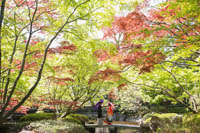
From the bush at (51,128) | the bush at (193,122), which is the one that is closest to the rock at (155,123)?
the bush at (193,122)

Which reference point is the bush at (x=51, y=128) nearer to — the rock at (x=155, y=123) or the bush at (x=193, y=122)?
the rock at (x=155, y=123)

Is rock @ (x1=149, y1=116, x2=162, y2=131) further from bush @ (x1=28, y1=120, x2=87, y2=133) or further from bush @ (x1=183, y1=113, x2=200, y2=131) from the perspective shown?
bush @ (x1=28, y1=120, x2=87, y2=133)

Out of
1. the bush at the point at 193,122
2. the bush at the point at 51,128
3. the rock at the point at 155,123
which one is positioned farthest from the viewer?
the rock at the point at 155,123

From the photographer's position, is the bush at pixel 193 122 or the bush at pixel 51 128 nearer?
the bush at pixel 193 122

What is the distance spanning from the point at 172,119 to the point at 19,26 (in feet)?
33.7

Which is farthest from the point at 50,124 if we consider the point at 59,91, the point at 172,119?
the point at 172,119

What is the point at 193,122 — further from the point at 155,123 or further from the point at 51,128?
the point at 51,128

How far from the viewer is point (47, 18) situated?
5094 millimetres

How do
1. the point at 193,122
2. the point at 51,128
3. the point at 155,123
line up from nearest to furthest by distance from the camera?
the point at 193,122 → the point at 51,128 → the point at 155,123

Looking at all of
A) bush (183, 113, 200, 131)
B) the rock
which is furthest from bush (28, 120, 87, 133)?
bush (183, 113, 200, 131)

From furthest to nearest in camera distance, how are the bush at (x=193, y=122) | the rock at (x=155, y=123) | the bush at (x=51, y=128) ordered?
the rock at (x=155, y=123)
the bush at (x=51, y=128)
the bush at (x=193, y=122)

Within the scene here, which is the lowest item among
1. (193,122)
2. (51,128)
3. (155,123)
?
(155,123)

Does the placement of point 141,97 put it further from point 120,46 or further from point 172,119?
point 120,46

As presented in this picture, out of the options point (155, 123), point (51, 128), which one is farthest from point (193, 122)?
point (51, 128)
